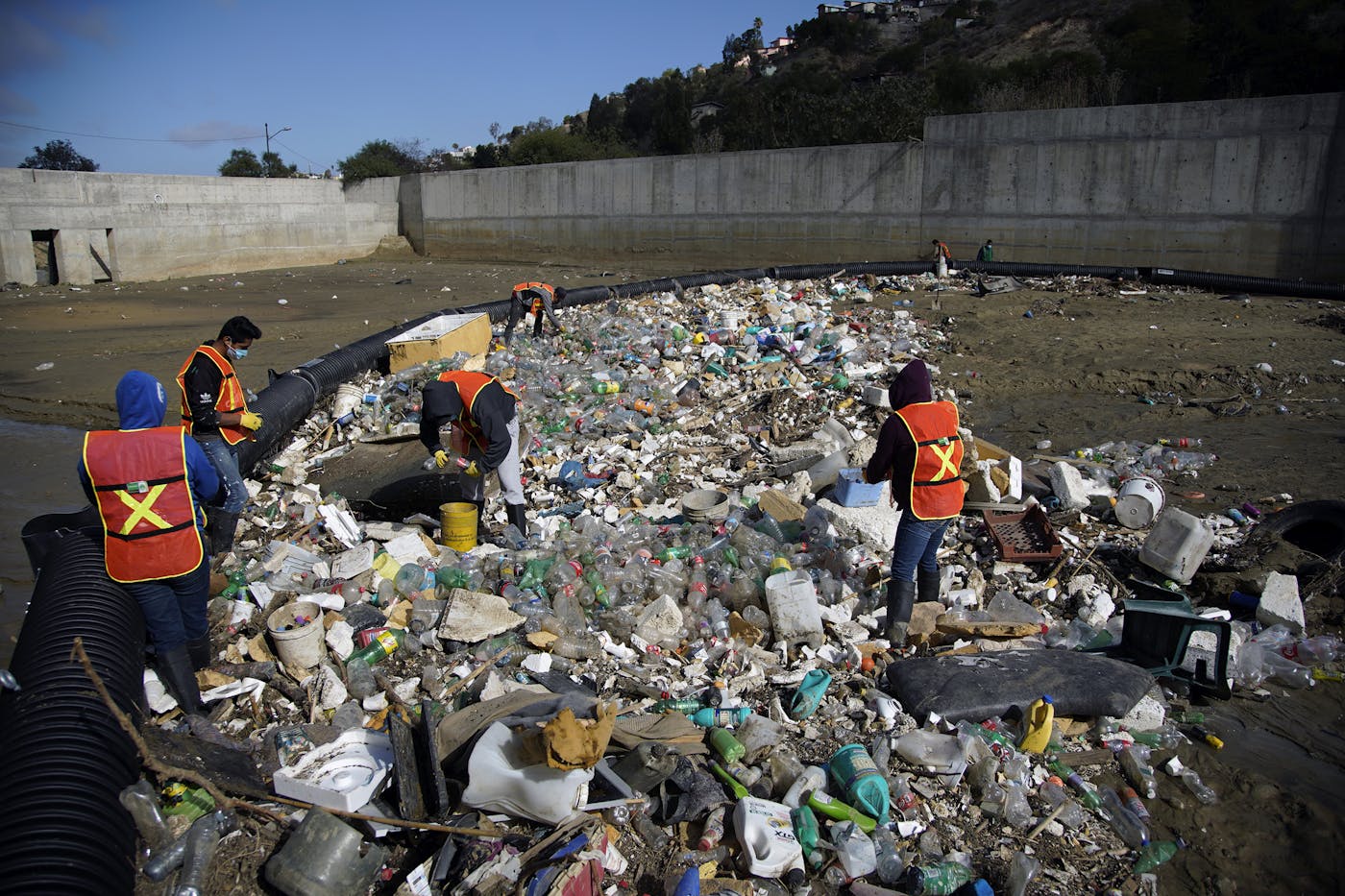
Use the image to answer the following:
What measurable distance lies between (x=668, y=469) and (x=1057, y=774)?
11.6ft

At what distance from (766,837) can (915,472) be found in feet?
5.61

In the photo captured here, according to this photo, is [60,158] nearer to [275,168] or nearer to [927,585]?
[275,168]

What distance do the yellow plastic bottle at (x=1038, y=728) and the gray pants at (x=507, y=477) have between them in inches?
117

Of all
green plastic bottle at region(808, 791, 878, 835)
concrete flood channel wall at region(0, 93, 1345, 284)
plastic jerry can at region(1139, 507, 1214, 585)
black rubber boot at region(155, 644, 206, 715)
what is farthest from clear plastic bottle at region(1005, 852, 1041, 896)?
concrete flood channel wall at region(0, 93, 1345, 284)

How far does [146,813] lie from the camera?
238 cm

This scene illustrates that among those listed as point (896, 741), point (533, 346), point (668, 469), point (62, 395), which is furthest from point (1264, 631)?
point (62, 395)

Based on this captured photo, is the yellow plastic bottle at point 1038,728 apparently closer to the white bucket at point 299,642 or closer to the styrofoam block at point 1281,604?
the styrofoam block at point 1281,604

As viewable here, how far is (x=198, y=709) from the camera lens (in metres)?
3.14

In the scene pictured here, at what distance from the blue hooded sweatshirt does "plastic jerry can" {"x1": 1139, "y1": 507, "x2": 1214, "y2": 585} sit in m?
4.33

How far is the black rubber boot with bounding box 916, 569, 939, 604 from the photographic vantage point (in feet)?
12.6

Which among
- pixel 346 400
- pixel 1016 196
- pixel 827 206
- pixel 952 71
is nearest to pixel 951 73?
pixel 952 71

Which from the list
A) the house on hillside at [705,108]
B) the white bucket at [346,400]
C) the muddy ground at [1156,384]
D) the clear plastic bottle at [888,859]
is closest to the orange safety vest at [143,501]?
the clear plastic bottle at [888,859]

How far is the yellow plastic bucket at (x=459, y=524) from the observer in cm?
452

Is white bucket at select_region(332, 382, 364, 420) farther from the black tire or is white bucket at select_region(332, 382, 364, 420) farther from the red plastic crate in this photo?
the black tire
